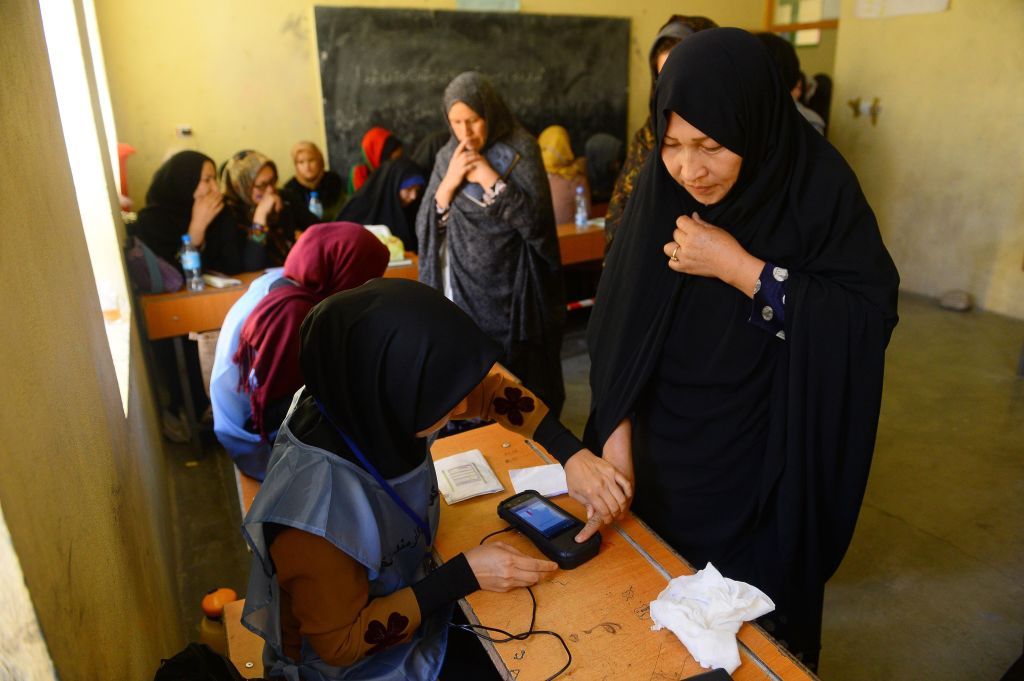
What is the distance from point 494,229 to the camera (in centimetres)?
287

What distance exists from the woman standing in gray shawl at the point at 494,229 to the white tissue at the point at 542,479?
1373 mm

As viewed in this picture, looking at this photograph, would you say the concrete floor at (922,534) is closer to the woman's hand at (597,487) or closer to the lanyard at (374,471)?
the woman's hand at (597,487)

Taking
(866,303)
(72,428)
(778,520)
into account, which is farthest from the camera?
(778,520)

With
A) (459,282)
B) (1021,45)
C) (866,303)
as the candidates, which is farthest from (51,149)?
(1021,45)

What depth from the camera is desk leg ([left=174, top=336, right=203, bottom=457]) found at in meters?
3.45

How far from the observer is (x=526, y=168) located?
2.84 metres

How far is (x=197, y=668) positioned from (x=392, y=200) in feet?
13.1

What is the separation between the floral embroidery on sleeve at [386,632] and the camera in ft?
3.74

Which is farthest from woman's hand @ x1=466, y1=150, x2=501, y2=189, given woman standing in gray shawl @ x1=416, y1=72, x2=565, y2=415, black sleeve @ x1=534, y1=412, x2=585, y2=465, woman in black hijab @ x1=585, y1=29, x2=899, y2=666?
black sleeve @ x1=534, y1=412, x2=585, y2=465

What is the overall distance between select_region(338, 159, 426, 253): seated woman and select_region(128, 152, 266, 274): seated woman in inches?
40.1

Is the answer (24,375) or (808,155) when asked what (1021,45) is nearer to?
(808,155)

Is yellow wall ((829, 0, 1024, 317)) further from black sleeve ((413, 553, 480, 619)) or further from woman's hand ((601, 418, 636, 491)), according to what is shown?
black sleeve ((413, 553, 480, 619))

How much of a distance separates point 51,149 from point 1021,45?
5781 mm

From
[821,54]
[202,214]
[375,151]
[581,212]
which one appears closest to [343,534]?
[202,214]
